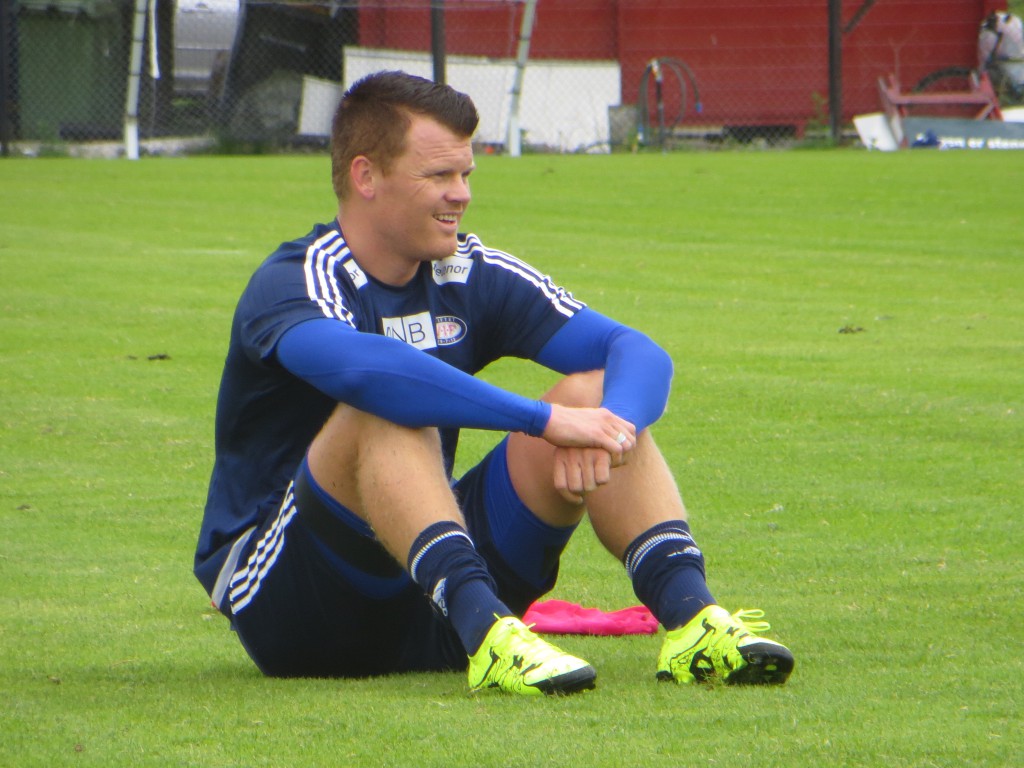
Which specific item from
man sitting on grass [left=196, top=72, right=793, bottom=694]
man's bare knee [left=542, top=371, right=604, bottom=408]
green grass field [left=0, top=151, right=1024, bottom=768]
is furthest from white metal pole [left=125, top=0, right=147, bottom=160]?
man's bare knee [left=542, top=371, right=604, bottom=408]

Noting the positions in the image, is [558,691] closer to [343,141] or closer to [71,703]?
[71,703]

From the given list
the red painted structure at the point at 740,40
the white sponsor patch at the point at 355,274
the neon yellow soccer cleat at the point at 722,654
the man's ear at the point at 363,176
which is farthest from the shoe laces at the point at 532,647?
the red painted structure at the point at 740,40

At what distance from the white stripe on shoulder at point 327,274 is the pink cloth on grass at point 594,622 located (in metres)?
0.94

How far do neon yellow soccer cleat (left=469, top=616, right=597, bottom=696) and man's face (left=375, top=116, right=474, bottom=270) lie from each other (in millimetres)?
902

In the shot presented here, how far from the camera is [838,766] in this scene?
2.55 metres

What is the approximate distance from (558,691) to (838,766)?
65 cm

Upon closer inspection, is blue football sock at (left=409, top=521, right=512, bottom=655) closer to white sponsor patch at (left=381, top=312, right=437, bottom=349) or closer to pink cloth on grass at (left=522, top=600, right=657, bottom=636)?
white sponsor patch at (left=381, top=312, right=437, bottom=349)

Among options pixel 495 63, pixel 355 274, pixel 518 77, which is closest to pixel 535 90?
pixel 495 63

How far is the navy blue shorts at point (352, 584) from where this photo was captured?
10.9 feet

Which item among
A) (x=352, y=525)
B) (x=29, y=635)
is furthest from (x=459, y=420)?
(x=29, y=635)

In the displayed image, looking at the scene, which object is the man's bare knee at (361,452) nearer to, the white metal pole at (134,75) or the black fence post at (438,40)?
the white metal pole at (134,75)

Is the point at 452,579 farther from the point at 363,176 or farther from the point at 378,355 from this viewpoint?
the point at 363,176

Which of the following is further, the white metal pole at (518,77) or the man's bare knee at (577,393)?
the white metal pole at (518,77)

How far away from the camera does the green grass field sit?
284 cm
